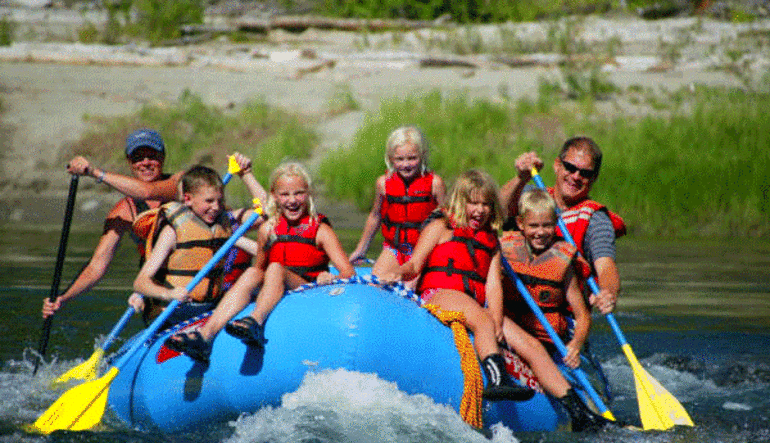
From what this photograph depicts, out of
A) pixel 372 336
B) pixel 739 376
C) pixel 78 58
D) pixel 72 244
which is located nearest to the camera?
pixel 372 336

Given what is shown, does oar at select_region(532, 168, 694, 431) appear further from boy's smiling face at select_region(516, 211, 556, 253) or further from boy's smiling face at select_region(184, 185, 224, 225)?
boy's smiling face at select_region(184, 185, 224, 225)

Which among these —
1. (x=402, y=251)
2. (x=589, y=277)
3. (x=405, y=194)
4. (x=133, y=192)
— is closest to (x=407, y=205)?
(x=405, y=194)

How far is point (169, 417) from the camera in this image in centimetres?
562

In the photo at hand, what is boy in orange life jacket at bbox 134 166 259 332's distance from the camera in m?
6.32

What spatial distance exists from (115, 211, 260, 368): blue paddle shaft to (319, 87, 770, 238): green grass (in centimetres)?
766

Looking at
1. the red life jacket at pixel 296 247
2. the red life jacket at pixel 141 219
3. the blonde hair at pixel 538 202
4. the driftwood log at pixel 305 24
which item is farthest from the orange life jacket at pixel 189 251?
the driftwood log at pixel 305 24

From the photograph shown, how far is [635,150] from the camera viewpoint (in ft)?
44.6

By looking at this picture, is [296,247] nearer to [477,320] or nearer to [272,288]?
[272,288]

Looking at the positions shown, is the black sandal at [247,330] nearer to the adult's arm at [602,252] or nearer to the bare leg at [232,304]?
the bare leg at [232,304]

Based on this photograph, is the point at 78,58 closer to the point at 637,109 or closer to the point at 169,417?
the point at 637,109

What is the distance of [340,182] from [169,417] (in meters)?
8.44

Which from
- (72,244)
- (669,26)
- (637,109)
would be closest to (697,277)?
(637,109)

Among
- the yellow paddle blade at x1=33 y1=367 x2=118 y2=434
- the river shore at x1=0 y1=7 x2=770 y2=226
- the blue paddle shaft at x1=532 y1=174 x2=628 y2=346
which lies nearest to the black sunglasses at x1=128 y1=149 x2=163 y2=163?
the yellow paddle blade at x1=33 y1=367 x2=118 y2=434

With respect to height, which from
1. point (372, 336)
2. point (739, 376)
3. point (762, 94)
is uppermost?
point (762, 94)
